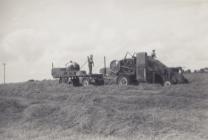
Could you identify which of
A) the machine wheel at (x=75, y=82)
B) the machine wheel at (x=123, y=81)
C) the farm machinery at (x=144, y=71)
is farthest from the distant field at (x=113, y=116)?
the machine wheel at (x=75, y=82)

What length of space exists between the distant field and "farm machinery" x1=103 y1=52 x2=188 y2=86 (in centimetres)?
371

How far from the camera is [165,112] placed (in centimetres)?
1920

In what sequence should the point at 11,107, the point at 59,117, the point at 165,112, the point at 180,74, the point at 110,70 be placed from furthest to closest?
1. the point at 110,70
2. the point at 180,74
3. the point at 11,107
4. the point at 59,117
5. the point at 165,112

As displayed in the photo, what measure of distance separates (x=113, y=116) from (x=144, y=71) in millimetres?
12424

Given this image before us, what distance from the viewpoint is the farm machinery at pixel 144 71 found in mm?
30469

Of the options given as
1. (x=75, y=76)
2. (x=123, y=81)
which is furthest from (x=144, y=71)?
(x=75, y=76)

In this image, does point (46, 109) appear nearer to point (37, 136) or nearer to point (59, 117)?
point (59, 117)

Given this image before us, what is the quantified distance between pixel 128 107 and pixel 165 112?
8.91ft

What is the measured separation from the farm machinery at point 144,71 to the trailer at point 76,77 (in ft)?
6.81

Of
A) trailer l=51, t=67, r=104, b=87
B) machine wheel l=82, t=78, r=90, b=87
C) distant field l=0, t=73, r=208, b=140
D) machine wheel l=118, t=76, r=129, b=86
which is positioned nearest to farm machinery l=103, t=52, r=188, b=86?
machine wheel l=118, t=76, r=129, b=86

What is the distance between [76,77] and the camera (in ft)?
113

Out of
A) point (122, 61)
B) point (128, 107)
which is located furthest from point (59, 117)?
point (122, 61)

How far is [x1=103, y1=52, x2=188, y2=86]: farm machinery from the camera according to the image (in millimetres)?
30469

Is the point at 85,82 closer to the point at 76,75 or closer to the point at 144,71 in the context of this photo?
the point at 76,75
